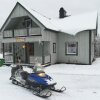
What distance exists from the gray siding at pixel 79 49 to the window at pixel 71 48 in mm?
345

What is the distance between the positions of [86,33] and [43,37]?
469 cm

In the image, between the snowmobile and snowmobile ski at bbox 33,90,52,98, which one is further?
the snowmobile

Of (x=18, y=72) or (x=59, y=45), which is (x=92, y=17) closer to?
(x=59, y=45)

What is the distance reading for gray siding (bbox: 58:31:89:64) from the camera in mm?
18000

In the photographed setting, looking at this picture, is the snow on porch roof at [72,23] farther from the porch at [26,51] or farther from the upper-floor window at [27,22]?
the porch at [26,51]

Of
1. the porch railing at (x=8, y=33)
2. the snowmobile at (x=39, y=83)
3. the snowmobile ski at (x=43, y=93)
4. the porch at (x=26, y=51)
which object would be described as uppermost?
the porch railing at (x=8, y=33)

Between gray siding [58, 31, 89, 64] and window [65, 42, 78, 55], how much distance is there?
34cm

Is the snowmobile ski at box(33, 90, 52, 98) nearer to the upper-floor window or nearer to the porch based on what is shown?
the porch

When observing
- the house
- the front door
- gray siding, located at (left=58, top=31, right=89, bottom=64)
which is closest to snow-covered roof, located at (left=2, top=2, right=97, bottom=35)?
the house

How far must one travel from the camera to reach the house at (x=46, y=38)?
55.1ft

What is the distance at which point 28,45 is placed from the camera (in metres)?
19.4

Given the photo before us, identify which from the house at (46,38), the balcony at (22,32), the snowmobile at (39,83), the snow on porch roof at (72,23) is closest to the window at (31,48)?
the house at (46,38)

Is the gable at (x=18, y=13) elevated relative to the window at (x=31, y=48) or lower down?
elevated

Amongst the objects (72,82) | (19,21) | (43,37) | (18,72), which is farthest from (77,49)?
(18,72)
